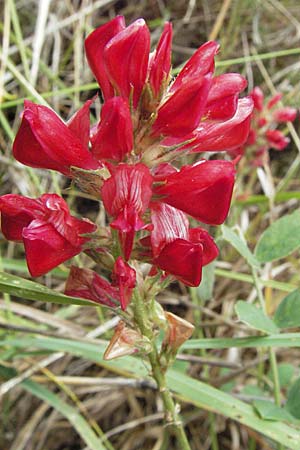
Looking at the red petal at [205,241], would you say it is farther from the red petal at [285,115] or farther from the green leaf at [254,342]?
the red petal at [285,115]

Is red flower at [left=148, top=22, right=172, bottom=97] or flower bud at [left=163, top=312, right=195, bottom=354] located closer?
red flower at [left=148, top=22, right=172, bottom=97]

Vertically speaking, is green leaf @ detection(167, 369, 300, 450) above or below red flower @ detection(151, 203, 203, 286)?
below

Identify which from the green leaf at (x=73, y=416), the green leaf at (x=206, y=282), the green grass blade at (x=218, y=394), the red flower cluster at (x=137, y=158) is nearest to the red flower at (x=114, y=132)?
the red flower cluster at (x=137, y=158)

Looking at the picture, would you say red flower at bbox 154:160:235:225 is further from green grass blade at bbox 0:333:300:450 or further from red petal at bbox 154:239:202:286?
green grass blade at bbox 0:333:300:450

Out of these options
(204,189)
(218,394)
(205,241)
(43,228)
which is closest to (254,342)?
(218,394)

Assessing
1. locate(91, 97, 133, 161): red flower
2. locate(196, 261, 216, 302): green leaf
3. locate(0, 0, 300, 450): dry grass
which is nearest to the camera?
locate(91, 97, 133, 161): red flower

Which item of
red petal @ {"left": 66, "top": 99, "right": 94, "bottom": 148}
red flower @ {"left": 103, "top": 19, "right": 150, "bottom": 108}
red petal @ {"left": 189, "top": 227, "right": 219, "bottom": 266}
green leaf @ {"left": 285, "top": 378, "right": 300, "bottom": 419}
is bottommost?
green leaf @ {"left": 285, "top": 378, "right": 300, "bottom": 419}

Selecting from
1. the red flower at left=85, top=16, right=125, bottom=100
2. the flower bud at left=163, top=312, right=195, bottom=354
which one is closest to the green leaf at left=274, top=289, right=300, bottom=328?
the flower bud at left=163, top=312, right=195, bottom=354

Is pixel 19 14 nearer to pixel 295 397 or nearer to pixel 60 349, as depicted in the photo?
pixel 60 349
